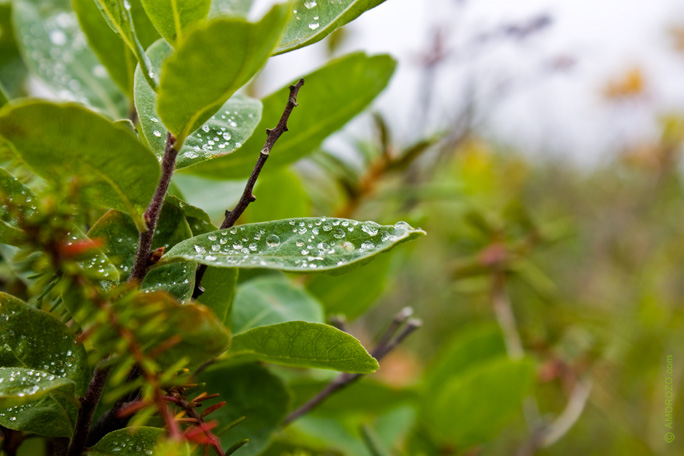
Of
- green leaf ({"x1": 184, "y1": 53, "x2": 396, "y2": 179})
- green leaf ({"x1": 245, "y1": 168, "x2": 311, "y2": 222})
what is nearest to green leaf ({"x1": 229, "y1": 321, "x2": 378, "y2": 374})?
green leaf ({"x1": 184, "y1": 53, "x2": 396, "y2": 179})

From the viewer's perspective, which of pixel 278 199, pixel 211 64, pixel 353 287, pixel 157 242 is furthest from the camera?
pixel 353 287

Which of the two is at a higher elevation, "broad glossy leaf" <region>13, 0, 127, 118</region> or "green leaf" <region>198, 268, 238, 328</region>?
"broad glossy leaf" <region>13, 0, 127, 118</region>

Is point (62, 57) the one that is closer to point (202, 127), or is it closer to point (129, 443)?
point (202, 127)

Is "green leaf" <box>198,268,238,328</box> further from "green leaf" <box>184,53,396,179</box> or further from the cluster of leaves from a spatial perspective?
"green leaf" <box>184,53,396,179</box>

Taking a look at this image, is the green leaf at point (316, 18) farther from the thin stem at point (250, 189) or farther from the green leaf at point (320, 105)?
the green leaf at point (320, 105)

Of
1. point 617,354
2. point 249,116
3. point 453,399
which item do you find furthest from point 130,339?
point 617,354

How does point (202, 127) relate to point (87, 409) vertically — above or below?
above

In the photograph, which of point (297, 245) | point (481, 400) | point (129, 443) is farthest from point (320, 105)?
point (481, 400)
